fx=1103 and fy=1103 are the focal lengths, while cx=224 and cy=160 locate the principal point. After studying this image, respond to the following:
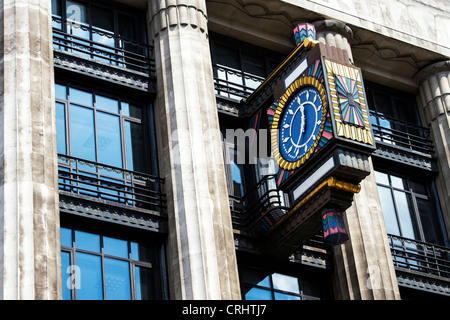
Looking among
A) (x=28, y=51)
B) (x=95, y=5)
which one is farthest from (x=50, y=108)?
(x=95, y=5)

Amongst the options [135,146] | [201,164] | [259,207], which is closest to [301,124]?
[259,207]

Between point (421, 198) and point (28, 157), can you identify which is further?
point (421, 198)

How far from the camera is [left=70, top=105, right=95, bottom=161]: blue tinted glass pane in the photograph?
29016 mm

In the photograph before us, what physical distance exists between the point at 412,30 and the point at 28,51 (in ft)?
49.3

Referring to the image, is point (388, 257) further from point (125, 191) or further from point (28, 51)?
point (28, 51)

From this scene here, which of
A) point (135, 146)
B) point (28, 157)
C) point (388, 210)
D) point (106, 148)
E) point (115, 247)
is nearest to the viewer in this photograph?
point (28, 157)

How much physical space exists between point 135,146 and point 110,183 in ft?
7.07

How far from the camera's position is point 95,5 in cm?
3247

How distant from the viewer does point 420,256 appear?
109 ft

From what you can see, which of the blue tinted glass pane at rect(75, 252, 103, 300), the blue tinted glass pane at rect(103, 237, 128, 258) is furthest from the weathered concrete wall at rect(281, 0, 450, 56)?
the blue tinted glass pane at rect(75, 252, 103, 300)

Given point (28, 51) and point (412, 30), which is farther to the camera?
point (412, 30)

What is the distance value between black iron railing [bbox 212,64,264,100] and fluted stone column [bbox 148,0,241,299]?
6.93 feet

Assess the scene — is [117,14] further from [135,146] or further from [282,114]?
[282,114]

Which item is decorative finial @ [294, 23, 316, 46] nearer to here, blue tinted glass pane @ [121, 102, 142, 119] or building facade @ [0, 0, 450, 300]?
Answer: building facade @ [0, 0, 450, 300]
